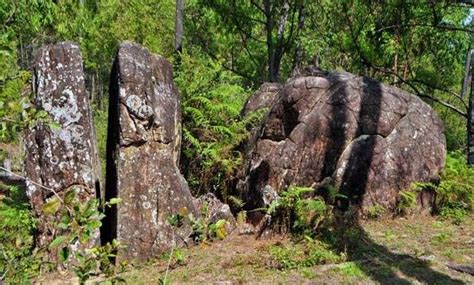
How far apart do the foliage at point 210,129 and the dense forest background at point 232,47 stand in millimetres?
21

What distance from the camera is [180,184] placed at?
24.7ft

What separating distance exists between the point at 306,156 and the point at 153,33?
14911 millimetres

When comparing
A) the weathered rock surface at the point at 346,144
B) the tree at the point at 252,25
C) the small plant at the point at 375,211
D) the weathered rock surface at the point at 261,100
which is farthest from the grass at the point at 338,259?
the tree at the point at 252,25

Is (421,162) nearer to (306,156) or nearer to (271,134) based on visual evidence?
(306,156)

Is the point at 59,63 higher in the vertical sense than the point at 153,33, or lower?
lower

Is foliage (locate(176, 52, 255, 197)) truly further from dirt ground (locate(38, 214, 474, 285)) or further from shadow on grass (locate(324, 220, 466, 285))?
shadow on grass (locate(324, 220, 466, 285))

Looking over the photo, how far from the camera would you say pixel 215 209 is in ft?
26.7

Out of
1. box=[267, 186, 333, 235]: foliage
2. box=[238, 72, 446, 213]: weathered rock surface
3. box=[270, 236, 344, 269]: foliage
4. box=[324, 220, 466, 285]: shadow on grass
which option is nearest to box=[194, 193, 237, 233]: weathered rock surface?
box=[238, 72, 446, 213]: weathered rock surface

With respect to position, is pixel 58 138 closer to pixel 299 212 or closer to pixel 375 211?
pixel 299 212

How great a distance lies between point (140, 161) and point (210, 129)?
2629mm

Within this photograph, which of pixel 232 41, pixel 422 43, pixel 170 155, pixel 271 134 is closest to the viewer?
pixel 170 155

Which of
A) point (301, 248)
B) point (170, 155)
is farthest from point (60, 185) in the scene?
point (301, 248)

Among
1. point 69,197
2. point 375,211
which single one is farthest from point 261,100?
point 69,197

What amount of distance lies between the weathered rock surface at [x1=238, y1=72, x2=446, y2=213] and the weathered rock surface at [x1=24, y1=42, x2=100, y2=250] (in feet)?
9.95
